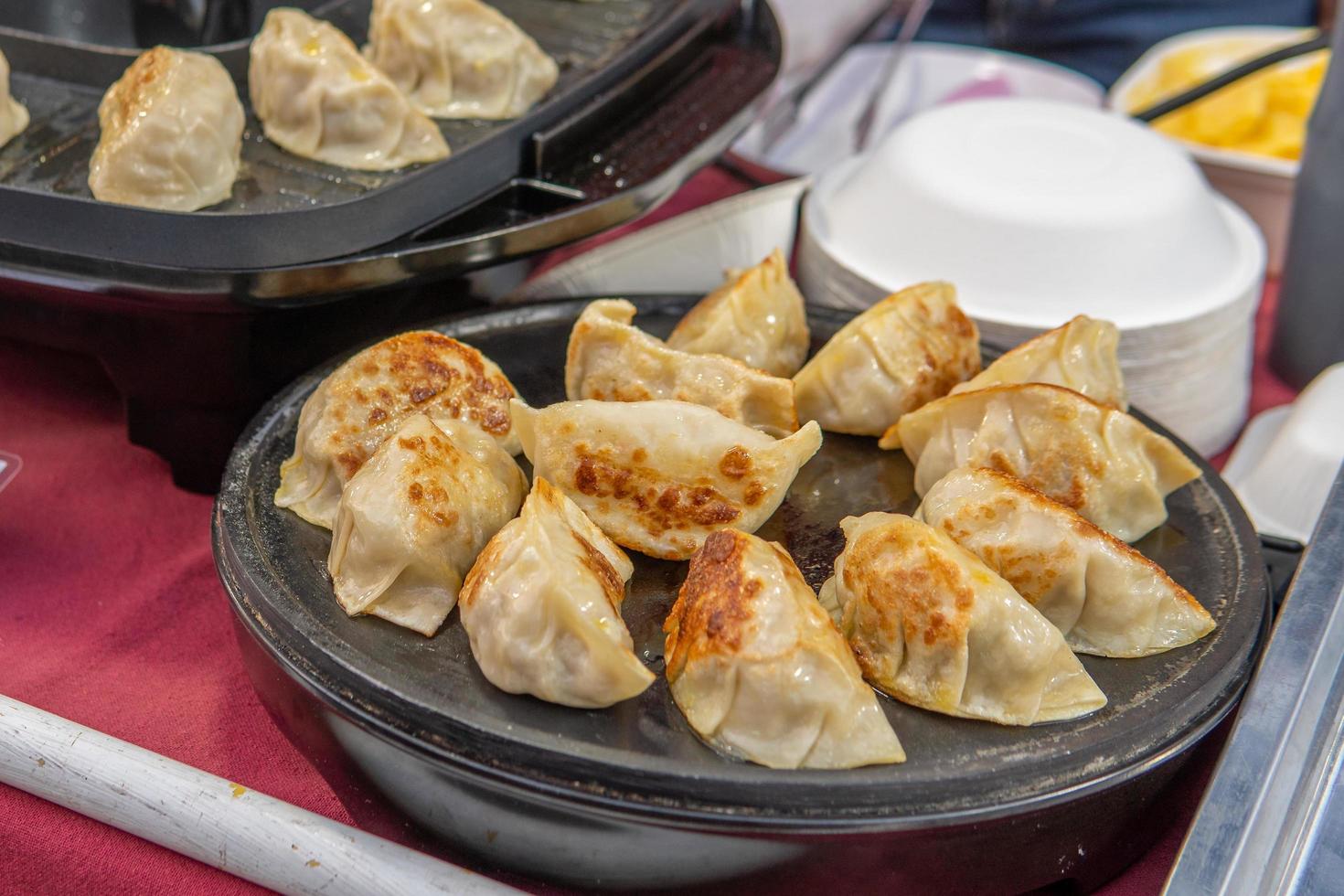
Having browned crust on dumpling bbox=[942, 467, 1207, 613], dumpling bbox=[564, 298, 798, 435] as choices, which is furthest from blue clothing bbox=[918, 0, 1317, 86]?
browned crust on dumpling bbox=[942, 467, 1207, 613]

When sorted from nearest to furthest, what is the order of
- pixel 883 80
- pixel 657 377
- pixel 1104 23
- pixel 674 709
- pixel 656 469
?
pixel 674 709
pixel 656 469
pixel 657 377
pixel 883 80
pixel 1104 23

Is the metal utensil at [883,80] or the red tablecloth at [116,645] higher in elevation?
the metal utensil at [883,80]

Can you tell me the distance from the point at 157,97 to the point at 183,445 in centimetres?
56

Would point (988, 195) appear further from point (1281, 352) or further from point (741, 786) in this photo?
point (741, 786)

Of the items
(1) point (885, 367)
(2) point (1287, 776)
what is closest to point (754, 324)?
(1) point (885, 367)

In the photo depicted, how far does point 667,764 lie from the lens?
1337 mm

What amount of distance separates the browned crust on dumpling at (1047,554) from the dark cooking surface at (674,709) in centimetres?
8

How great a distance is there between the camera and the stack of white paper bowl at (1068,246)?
2.31 m

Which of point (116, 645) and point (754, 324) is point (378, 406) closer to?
point (116, 645)

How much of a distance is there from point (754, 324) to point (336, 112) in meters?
0.80

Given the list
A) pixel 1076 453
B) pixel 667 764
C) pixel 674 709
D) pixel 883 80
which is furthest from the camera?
pixel 883 80

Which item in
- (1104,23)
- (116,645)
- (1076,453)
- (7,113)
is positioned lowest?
(116,645)

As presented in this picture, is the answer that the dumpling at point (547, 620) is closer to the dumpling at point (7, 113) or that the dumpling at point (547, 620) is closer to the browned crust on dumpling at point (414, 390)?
the browned crust on dumpling at point (414, 390)

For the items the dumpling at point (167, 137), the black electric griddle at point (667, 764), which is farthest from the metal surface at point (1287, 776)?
the dumpling at point (167, 137)
